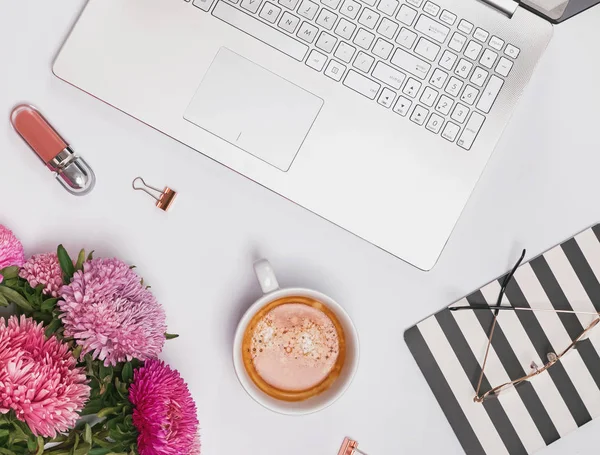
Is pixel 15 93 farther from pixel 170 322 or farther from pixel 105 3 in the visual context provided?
pixel 170 322

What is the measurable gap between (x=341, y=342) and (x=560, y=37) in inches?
17.5

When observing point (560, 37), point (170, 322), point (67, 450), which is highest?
point (560, 37)

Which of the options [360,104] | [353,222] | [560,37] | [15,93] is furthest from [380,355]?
[15,93]

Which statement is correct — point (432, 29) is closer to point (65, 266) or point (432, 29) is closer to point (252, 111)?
point (252, 111)

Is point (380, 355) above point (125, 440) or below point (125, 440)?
above

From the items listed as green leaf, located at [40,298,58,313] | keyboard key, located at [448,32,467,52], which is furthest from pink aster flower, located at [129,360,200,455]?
keyboard key, located at [448,32,467,52]

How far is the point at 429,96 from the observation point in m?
0.58

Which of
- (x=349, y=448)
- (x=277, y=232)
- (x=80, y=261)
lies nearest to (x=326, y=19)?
(x=277, y=232)

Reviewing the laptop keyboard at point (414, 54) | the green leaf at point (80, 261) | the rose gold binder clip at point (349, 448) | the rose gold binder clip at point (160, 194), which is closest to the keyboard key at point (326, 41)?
the laptop keyboard at point (414, 54)

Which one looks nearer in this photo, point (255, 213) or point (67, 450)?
point (67, 450)

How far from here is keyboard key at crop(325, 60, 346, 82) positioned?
1.92ft

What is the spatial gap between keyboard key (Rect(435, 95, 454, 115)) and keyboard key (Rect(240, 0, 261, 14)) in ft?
0.75

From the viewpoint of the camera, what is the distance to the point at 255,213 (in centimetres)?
63

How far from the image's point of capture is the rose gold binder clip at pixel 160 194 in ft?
2.02
